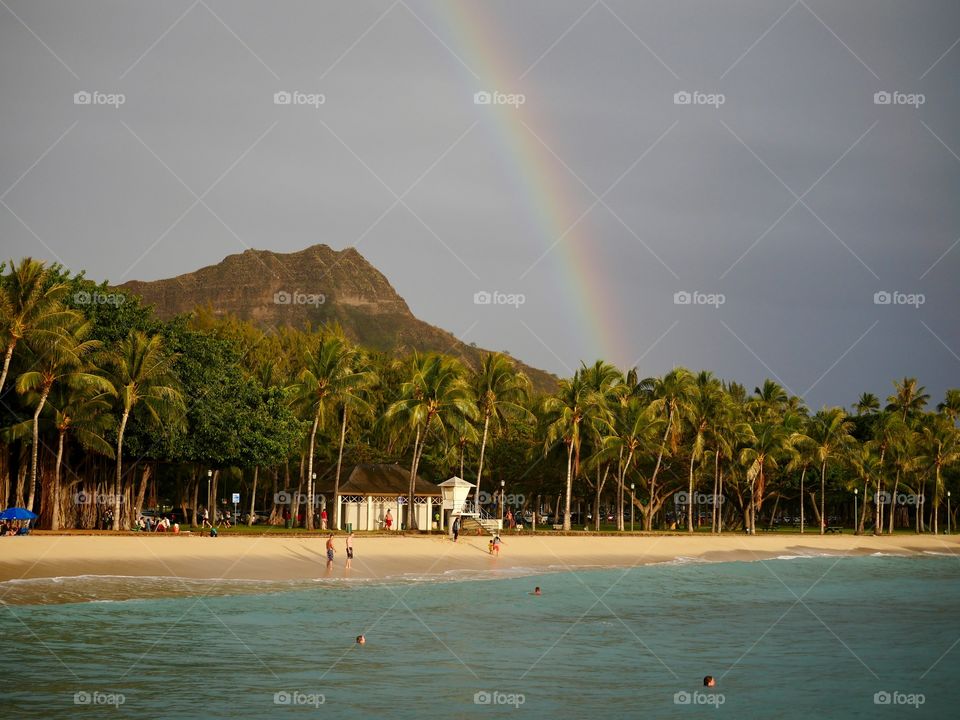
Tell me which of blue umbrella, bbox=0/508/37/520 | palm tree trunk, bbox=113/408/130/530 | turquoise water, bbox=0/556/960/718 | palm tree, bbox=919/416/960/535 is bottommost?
turquoise water, bbox=0/556/960/718

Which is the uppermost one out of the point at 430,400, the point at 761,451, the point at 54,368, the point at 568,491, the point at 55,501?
the point at 430,400

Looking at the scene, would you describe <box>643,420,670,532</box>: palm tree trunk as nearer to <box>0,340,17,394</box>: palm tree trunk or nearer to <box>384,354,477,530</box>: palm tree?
<box>384,354,477,530</box>: palm tree

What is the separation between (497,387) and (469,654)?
165ft

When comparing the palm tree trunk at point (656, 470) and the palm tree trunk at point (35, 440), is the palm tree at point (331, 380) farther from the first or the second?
the palm tree trunk at point (656, 470)

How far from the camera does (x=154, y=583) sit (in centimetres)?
3581

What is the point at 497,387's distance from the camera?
7588 centimetres

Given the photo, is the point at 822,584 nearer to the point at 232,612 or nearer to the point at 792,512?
the point at 232,612

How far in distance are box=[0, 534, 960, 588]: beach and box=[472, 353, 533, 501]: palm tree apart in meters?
11.9

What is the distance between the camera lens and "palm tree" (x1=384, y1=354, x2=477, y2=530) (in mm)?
66750

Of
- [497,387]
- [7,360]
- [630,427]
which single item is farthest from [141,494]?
[630,427]

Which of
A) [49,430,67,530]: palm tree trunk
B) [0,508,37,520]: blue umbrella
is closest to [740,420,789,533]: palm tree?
[49,430,67,530]: palm tree trunk

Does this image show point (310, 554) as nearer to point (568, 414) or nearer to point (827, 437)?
point (568, 414)

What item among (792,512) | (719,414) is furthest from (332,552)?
(792,512)

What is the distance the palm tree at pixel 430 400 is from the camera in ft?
219
